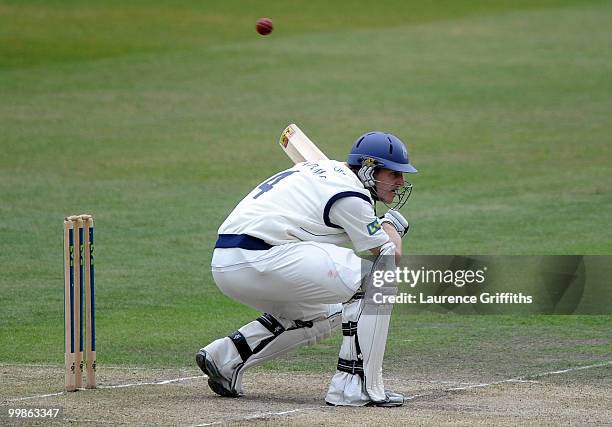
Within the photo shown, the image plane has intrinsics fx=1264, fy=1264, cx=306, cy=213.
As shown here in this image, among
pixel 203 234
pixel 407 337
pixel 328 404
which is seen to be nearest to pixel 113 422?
pixel 328 404

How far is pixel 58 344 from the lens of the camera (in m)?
8.94

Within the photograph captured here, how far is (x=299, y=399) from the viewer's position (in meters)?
7.02

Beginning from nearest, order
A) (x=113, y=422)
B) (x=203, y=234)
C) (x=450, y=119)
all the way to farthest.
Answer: (x=113, y=422)
(x=203, y=234)
(x=450, y=119)

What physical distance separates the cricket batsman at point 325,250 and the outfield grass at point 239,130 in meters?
1.58

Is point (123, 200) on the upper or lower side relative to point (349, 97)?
lower

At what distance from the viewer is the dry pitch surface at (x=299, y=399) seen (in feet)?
20.8

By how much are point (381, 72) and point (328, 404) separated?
19635mm

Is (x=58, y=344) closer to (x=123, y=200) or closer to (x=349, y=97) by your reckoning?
(x=123, y=200)

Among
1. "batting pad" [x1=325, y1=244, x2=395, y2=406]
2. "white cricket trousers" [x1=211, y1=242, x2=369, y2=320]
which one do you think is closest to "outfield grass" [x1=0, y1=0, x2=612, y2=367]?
"white cricket trousers" [x1=211, y1=242, x2=369, y2=320]

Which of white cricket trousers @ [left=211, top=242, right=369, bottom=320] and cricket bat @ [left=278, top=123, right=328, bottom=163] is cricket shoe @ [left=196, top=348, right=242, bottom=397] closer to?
white cricket trousers @ [left=211, top=242, right=369, bottom=320]

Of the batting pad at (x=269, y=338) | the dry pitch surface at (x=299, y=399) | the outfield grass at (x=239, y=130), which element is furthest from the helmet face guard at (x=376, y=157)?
the outfield grass at (x=239, y=130)

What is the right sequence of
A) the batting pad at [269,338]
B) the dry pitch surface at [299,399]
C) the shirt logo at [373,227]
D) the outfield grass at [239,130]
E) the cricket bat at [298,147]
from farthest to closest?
the outfield grass at [239,130], the cricket bat at [298,147], the batting pad at [269,338], the shirt logo at [373,227], the dry pitch surface at [299,399]

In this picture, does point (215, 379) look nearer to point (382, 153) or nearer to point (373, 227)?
point (373, 227)

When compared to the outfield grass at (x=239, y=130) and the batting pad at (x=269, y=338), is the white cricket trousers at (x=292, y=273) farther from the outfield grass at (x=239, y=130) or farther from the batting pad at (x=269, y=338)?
the outfield grass at (x=239, y=130)
